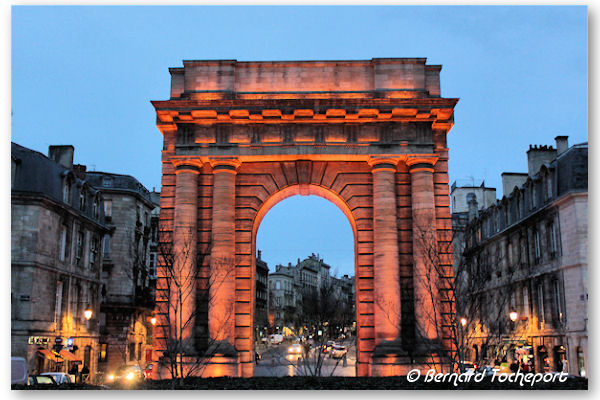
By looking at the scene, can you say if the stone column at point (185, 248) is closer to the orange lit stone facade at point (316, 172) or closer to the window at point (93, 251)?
the orange lit stone facade at point (316, 172)

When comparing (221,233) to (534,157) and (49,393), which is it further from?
(534,157)

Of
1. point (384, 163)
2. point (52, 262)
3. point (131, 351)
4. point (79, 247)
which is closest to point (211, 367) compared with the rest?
point (384, 163)

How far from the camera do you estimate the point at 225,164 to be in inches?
1144

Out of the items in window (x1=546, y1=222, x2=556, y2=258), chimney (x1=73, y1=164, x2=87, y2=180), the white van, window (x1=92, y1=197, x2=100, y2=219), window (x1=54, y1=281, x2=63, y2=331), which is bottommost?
the white van

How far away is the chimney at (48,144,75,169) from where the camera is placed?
42438 mm

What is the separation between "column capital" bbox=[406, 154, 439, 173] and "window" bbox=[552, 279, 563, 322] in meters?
11.5

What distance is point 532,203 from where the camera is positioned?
127 ft

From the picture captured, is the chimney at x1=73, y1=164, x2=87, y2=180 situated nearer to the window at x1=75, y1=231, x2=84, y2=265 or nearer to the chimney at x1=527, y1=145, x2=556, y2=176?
the window at x1=75, y1=231, x2=84, y2=265

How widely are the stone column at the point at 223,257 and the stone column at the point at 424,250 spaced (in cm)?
801

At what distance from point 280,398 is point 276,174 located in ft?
44.1

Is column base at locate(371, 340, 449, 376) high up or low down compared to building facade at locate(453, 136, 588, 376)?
down

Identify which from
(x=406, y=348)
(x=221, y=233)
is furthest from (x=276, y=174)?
(x=406, y=348)

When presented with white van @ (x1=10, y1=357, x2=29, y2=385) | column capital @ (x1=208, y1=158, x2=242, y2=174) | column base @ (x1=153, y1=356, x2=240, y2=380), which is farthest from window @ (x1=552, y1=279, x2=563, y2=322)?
white van @ (x1=10, y1=357, x2=29, y2=385)

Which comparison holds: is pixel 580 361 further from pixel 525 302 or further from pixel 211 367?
pixel 211 367
